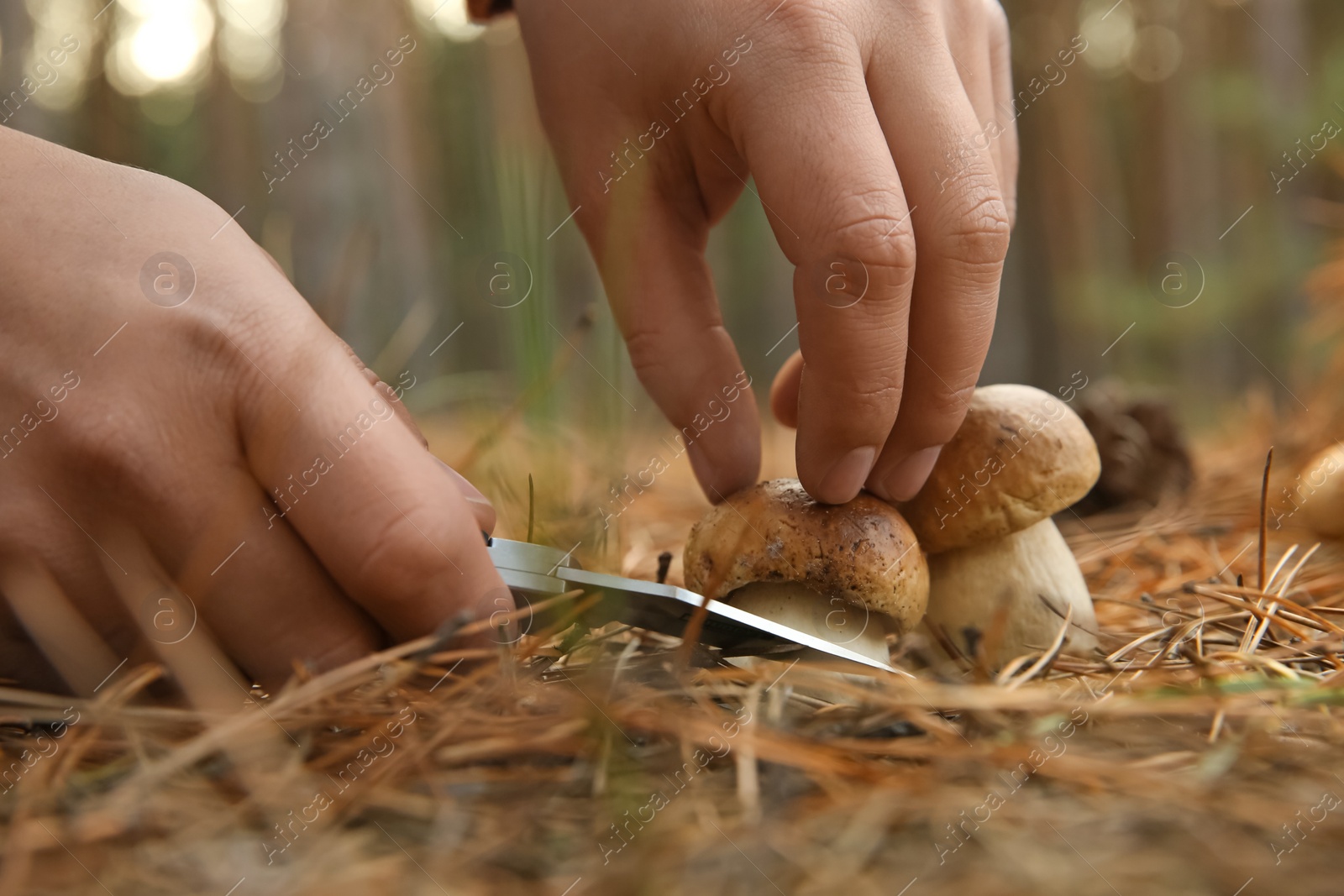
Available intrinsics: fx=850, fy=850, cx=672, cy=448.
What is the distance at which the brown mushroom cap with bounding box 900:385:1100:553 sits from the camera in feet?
3.99

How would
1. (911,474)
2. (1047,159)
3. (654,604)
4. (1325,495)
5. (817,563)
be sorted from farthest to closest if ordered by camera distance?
(1047,159), (1325,495), (911,474), (817,563), (654,604)

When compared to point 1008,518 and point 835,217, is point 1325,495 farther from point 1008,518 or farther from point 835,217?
point 835,217

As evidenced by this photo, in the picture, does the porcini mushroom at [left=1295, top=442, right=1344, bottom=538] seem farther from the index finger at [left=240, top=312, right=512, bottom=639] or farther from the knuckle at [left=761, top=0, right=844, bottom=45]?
the index finger at [left=240, top=312, right=512, bottom=639]

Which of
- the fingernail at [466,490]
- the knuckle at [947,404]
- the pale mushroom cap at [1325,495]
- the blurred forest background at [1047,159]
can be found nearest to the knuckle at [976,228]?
the knuckle at [947,404]

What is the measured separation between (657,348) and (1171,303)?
16.4ft

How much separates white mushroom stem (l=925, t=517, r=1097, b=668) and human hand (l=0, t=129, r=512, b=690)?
0.72 m

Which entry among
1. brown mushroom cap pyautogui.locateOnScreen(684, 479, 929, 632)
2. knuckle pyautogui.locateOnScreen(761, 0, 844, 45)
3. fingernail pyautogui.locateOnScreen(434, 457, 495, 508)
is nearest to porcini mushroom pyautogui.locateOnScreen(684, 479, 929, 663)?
brown mushroom cap pyautogui.locateOnScreen(684, 479, 929, 632)

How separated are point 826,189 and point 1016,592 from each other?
0.67 meters

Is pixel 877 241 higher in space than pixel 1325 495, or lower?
higher

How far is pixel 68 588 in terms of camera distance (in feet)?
3.13

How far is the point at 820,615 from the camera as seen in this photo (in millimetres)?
1167

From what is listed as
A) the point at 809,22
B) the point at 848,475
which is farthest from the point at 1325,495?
the point at 809,22

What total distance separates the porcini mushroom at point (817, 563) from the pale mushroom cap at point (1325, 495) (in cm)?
91

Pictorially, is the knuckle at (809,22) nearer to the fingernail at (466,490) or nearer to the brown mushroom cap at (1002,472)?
the brown mushroom cap at (1002,472)
